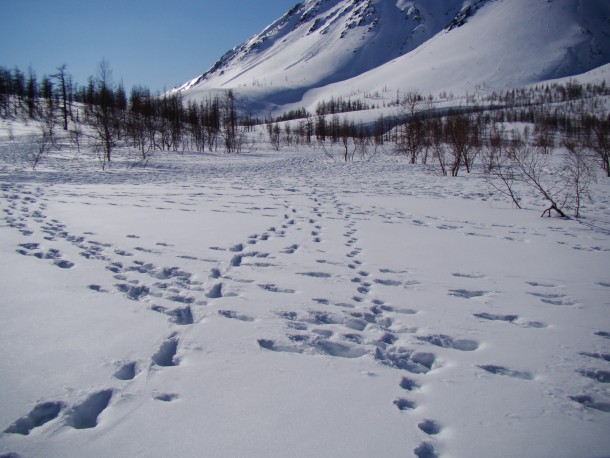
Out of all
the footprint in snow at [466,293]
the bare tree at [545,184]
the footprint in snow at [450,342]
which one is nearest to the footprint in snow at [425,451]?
the footprint in snow at [450,342]

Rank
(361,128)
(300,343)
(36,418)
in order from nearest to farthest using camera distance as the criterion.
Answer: (36,418) < (300,343) < (361,128)

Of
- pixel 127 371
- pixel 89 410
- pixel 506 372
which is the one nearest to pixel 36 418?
pixel 89 410

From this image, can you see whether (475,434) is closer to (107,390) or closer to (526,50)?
(107,390)

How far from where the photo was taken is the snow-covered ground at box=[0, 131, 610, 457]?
5.74 ft

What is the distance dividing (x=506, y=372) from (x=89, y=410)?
2.63 meters

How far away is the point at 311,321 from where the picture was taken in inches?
115

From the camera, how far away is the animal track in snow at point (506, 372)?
224 centimetres

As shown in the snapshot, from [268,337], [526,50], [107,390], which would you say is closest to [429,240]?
[268,337]

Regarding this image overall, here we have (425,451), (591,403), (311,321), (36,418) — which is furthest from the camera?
(311,321)

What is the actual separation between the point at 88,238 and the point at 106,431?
4.25 meters

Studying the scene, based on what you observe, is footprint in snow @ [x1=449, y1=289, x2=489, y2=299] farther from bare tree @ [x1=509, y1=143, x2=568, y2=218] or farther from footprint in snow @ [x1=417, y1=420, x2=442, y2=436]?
bare tree @ [x1=509, y1=143, x2=568, y2=218]

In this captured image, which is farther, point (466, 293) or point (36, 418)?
point (466, 293)

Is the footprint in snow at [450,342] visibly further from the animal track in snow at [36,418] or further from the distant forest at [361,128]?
the distant forest at [361,128]

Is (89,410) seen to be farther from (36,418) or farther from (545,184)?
(545,184)
